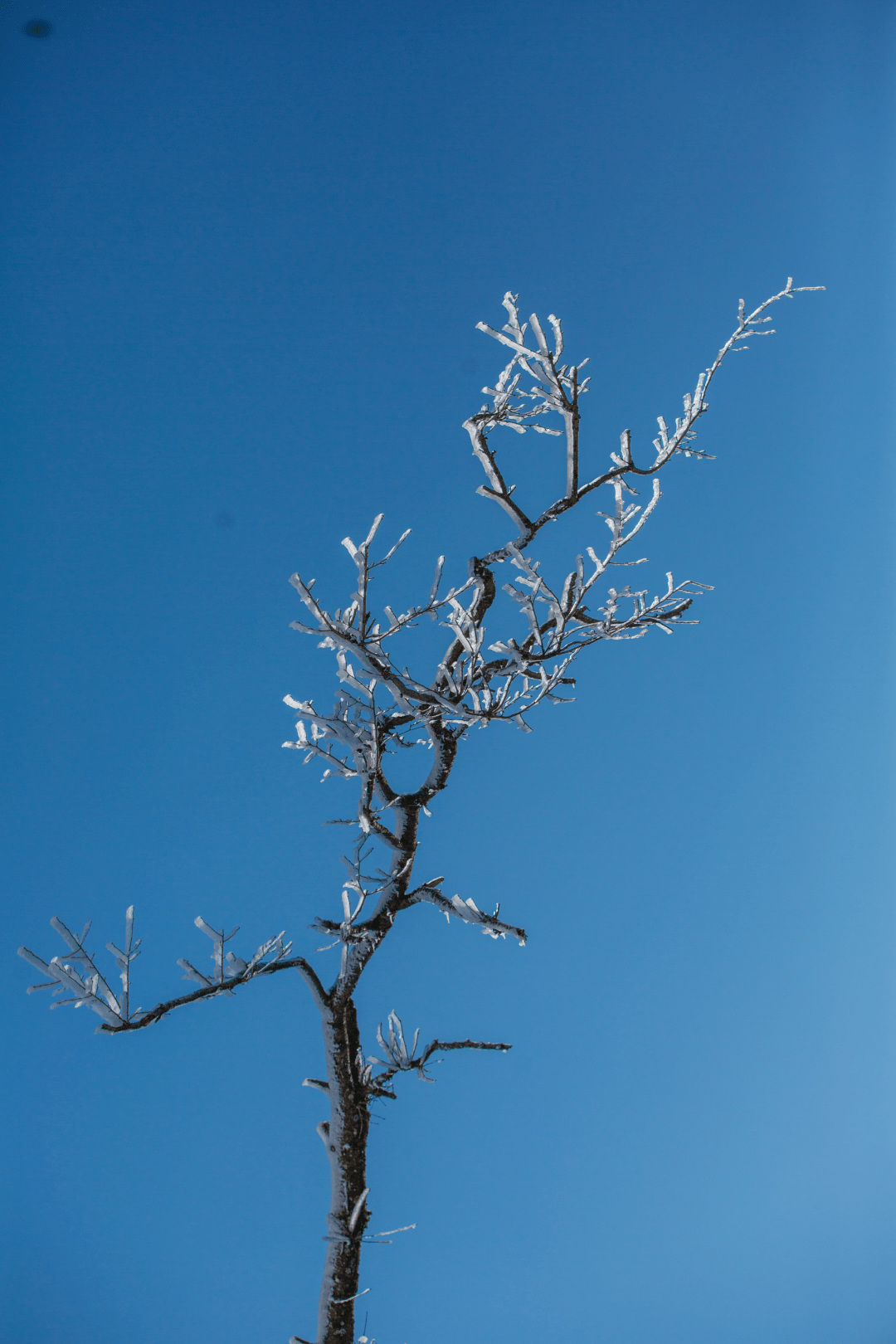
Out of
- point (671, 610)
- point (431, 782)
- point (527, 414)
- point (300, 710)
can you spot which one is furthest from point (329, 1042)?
point (527, 414)

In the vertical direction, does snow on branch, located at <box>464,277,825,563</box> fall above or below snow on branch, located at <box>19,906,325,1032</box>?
above

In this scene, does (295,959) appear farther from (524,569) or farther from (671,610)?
(671,610)

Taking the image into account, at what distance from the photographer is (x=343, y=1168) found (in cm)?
→ 138

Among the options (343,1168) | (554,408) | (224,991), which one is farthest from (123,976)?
(554,408)

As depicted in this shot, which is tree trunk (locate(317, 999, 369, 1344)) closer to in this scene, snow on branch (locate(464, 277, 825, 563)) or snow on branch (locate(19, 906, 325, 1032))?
snow on branch (locate(19, 906, 325, 1032))

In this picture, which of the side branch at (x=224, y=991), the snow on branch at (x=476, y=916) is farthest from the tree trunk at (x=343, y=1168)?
the snow on branch at (x=476, y=916)

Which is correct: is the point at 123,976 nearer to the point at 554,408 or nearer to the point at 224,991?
the point at 224,991

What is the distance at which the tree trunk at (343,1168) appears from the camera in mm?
1330

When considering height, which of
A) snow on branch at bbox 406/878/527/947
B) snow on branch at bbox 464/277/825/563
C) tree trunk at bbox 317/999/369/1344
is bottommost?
tree trunk at bbox 317/999/369/1344

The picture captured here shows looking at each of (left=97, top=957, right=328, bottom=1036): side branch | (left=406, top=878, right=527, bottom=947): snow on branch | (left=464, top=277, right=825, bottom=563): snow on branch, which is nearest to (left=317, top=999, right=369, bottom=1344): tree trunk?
(left=97, top=957, right=328, bottom=1036): side branch

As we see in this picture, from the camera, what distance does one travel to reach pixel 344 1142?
1.40 meters

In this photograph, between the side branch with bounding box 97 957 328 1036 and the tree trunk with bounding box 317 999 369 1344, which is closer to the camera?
the side branch with bounding box 97 957 328 1036

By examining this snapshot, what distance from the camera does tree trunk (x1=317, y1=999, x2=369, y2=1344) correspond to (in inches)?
52.4

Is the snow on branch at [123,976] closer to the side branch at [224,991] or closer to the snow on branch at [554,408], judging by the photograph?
the side branch at [224,991]
